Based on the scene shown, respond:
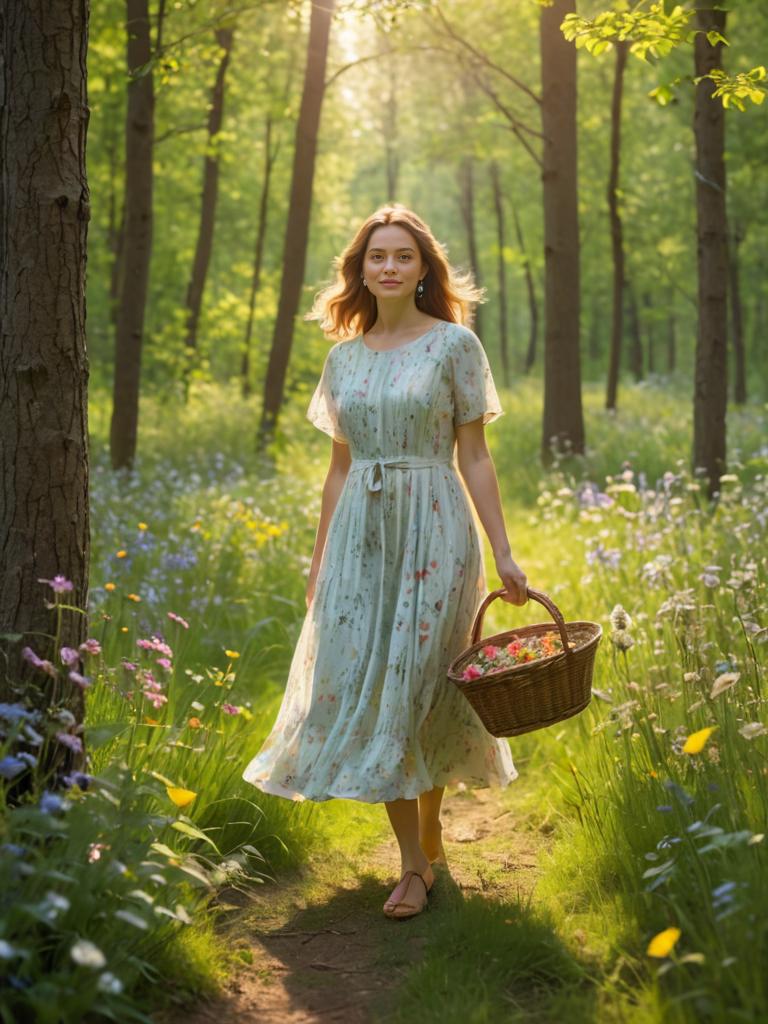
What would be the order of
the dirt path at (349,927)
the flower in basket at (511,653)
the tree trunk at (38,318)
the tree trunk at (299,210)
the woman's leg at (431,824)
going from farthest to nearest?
1. the tree trunk at (299,210)
2. the woman's leg at (431,824)
3. the flower in basket at (511,653)
4. the tree trunk at (38,318)
5. the dirt path at (349,927)

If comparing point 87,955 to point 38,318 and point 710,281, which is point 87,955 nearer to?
point 38,318

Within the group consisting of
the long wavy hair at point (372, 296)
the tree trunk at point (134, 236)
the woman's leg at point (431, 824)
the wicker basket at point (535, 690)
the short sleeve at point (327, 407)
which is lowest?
the woman's leg at point (431, 824)

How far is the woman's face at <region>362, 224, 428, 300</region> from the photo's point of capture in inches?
174

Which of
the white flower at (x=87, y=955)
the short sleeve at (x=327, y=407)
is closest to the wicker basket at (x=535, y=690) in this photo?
the short sleeve at (x=327, y=407)

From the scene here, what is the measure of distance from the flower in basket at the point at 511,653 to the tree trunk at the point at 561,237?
821 cm

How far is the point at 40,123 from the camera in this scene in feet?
11.9

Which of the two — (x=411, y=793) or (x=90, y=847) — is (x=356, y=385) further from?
(x=90, y=847)

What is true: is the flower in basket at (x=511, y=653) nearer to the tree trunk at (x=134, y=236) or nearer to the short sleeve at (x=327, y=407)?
the short sleeve at (x=327, y=407)

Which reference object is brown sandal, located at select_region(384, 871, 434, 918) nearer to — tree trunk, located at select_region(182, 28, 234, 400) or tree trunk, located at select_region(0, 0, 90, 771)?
tree trunk, located at select_region(0, 0, 90, 771)

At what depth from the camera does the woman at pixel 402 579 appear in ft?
13.6

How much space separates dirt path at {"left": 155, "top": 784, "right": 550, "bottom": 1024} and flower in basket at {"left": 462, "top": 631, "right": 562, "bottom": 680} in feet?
2.84

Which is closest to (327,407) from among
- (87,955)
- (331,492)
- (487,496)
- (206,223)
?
(331,492)

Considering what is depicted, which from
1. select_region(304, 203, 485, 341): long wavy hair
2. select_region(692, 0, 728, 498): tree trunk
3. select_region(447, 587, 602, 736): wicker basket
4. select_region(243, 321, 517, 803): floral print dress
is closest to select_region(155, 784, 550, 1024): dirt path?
select_region(243, 321, 517, 803): floral print dress

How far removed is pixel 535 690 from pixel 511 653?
31 centimetres
